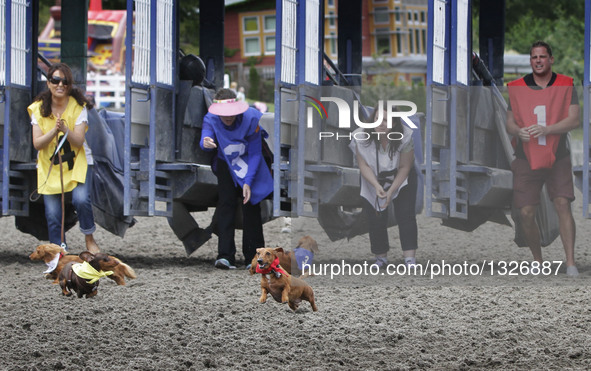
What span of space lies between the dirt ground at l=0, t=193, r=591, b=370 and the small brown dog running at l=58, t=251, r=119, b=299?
3.7 inches

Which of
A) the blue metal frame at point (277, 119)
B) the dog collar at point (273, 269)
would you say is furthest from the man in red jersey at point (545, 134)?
the dog collar at point (273, 269)

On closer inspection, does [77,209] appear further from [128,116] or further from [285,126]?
[285,126]

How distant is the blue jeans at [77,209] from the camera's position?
10.2m

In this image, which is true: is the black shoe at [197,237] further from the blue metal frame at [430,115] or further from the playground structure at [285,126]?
the blue metal frame at [430,115]

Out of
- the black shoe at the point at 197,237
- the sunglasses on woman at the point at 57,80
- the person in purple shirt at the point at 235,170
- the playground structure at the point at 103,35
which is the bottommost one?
the black shoe at the point at 197,237

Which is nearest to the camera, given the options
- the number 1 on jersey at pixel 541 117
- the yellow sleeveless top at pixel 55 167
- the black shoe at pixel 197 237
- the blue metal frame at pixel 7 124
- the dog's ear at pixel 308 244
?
the dog's ear at pixel 308 244

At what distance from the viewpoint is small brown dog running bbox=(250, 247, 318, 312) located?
717cm

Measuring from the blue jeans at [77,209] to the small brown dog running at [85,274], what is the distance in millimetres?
2063

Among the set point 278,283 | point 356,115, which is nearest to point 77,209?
point 356,115

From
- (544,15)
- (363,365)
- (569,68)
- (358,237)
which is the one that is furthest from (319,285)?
(544,15)

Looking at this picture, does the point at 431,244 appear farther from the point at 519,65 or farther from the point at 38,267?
the point at 519,65

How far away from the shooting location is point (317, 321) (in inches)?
289

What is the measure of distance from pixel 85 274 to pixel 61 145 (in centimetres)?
220

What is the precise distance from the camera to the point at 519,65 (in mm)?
39281
